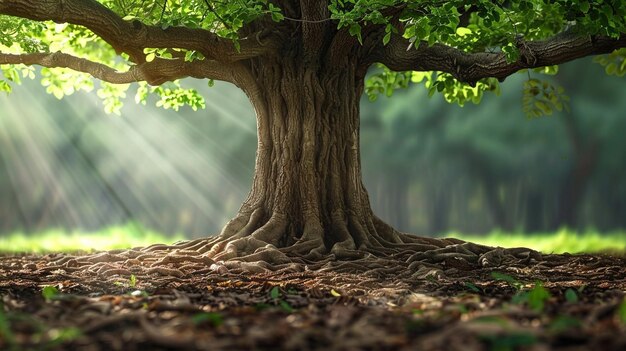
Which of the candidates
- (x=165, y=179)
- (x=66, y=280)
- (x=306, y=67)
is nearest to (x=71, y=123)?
(x=165, y=179)

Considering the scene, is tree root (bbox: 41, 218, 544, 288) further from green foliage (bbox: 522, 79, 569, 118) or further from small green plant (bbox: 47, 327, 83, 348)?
small green plant (bbox: 47, 327, 83, 348)

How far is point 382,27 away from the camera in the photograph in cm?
827

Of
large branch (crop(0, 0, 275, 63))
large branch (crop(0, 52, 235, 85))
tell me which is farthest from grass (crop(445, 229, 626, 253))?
large branch (crop(0, 0, 275, 63))

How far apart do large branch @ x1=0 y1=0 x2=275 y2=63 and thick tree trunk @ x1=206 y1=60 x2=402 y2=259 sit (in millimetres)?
643

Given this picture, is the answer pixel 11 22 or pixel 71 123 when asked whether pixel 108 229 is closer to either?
pixel 71 123

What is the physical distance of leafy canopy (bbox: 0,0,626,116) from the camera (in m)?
6.20

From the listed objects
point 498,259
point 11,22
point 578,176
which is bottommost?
point 498,259

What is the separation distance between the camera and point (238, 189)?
17812mm

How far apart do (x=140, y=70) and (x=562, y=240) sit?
854 cm

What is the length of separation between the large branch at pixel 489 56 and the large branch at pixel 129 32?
155 centimetres

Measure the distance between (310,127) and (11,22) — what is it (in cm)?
369

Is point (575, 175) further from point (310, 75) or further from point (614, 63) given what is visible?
point (310, 75)

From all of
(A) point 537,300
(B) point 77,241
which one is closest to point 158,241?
(B) point 77,241

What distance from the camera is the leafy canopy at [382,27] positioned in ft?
20.4
